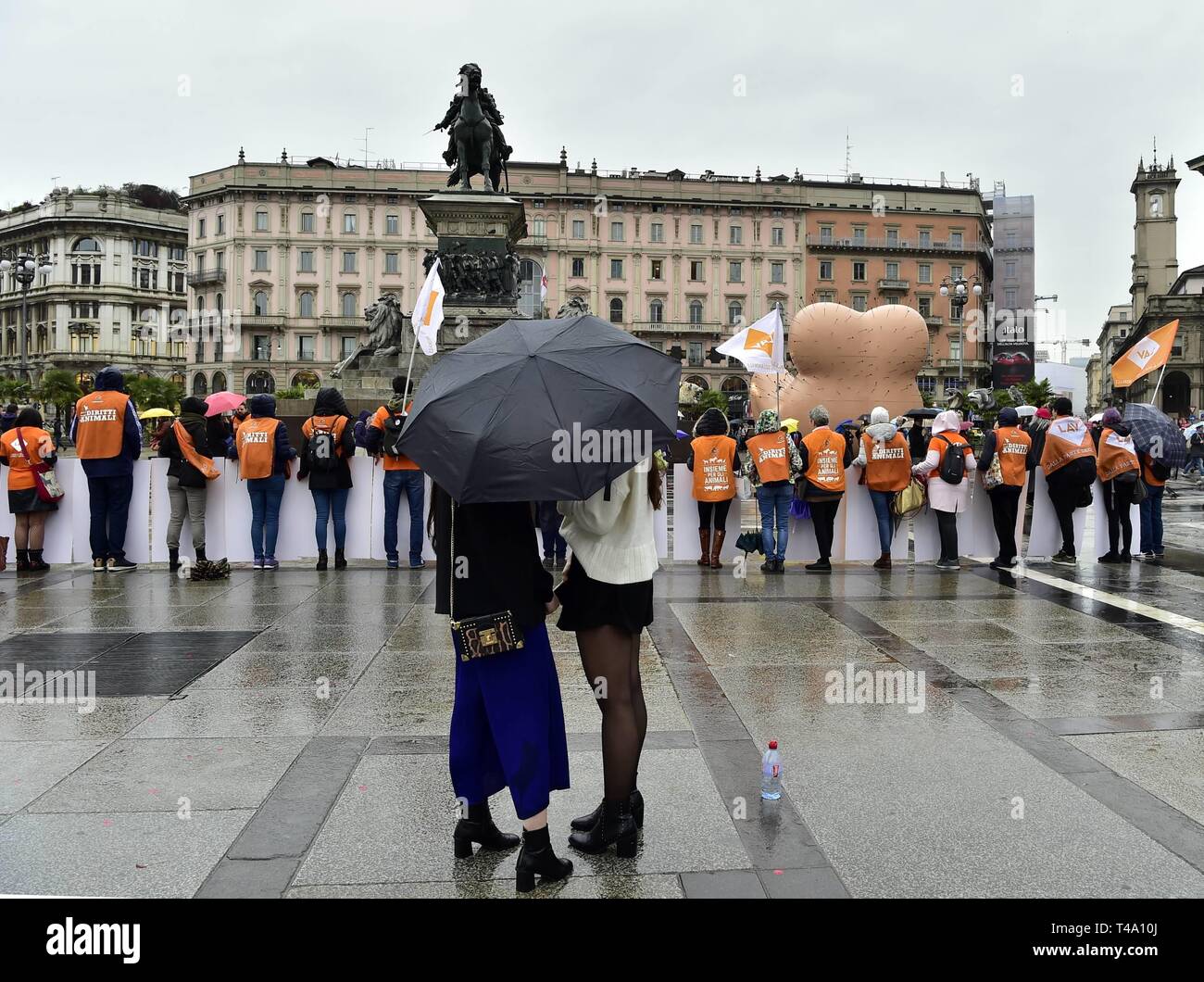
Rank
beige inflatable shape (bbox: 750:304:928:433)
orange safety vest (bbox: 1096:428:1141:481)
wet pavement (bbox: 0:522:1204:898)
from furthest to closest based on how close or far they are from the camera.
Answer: beige inflatable shape (bbox: 750:304:928:433) → orange safety vest (bbox: 1096:428:1141:481) → wet pavement (bbox: 0:522:1204:898)

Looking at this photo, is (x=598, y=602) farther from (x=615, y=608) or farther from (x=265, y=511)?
(x=265, y=511)

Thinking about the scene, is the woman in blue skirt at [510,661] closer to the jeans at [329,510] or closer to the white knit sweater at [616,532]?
the white knit sweater at [616,532]

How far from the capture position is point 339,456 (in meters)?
11.3

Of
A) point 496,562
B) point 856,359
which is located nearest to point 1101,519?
point 496,562

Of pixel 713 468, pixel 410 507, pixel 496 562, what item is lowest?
pixel 410 507

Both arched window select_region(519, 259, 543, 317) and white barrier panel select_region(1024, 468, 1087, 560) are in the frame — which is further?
arched window select_region(519, 259, 543, 317)

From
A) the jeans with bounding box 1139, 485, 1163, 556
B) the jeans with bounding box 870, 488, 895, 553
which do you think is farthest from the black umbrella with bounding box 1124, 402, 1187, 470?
the jeans with bounding box 870, 488, 895, 553

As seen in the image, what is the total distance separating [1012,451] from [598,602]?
8.72 metres

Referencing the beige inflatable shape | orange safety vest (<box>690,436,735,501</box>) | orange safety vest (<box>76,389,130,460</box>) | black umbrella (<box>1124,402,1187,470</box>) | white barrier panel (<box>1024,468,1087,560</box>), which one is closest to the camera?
orange safety vest (<box>76,389,130,460</box>)

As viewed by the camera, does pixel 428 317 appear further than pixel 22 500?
No

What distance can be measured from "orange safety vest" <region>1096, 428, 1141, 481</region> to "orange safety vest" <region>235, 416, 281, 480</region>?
347 inches

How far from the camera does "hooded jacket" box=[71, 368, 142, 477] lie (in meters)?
11.0

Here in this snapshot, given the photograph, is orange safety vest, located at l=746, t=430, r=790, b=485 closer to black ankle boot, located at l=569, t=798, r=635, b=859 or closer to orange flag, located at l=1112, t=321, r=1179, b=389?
orange flag, located at l=1112, t=321, r=1179, b=389

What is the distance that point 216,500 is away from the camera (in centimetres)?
1159
